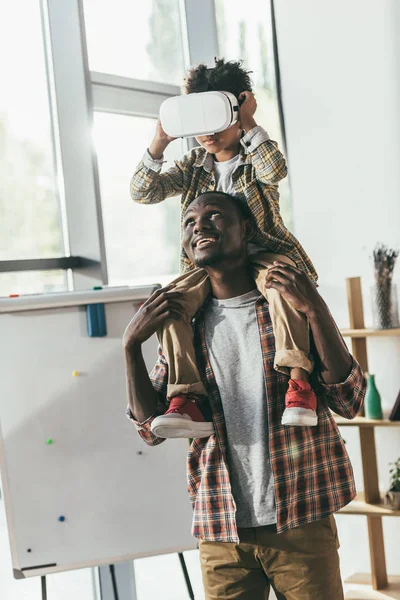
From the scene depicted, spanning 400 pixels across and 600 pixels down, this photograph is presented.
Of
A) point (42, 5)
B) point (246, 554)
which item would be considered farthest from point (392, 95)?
point (246, 554)

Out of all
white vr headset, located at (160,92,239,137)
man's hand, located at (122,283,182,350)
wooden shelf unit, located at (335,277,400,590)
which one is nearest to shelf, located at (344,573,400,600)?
wooden shelf unit, located at (335,277,400,590)

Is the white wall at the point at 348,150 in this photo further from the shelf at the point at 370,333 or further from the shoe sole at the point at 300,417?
the shoe sole at the point at 300,417

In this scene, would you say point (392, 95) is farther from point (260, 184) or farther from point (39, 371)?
point (39, 371)

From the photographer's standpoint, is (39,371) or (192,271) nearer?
(192,271)

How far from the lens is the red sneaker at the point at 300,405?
1.76 meters

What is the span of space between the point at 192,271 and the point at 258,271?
18cm

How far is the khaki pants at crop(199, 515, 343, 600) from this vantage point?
1.85 meters

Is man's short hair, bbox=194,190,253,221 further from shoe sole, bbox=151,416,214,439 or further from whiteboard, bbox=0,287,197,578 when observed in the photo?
whiteboard, bbox=0,287,197,578

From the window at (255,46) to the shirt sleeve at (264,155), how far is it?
182 centimetres

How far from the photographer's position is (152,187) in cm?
209

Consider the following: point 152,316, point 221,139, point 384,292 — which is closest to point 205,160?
point 221,139

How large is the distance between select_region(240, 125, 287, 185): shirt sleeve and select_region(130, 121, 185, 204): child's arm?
210 mm

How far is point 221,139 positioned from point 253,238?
26cm

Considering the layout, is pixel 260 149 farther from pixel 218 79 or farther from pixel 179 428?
pixel 179 428
